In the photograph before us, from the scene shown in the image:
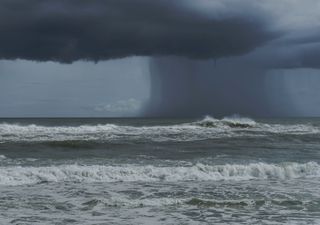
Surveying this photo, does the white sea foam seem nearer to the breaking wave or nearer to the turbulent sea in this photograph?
the turbulent sea

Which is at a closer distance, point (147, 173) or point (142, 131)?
point (147, 173)

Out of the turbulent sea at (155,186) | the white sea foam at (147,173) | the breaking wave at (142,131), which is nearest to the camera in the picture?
the turbulent sea at (155,186)

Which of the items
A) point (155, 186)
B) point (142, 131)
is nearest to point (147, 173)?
point (155, 186)

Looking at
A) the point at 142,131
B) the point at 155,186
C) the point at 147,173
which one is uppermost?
the point at 142,131

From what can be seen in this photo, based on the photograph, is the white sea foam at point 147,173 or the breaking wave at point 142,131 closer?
the white sea foam at point 147,173

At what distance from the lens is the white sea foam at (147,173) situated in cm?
1561

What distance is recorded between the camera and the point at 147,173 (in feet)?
54.7

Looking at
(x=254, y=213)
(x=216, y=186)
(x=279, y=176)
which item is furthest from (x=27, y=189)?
(x=279, y=176)

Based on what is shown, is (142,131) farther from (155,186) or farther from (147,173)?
(155,186)

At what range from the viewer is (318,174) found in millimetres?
17766

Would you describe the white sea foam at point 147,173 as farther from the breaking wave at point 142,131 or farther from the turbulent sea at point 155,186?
the breaking wave at point 142,131

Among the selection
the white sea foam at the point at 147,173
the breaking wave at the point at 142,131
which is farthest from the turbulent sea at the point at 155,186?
the breaking wave at the point at 142,131

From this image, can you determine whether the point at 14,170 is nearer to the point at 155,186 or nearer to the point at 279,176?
the point at 155,186

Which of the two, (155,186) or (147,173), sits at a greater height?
(147,173)
